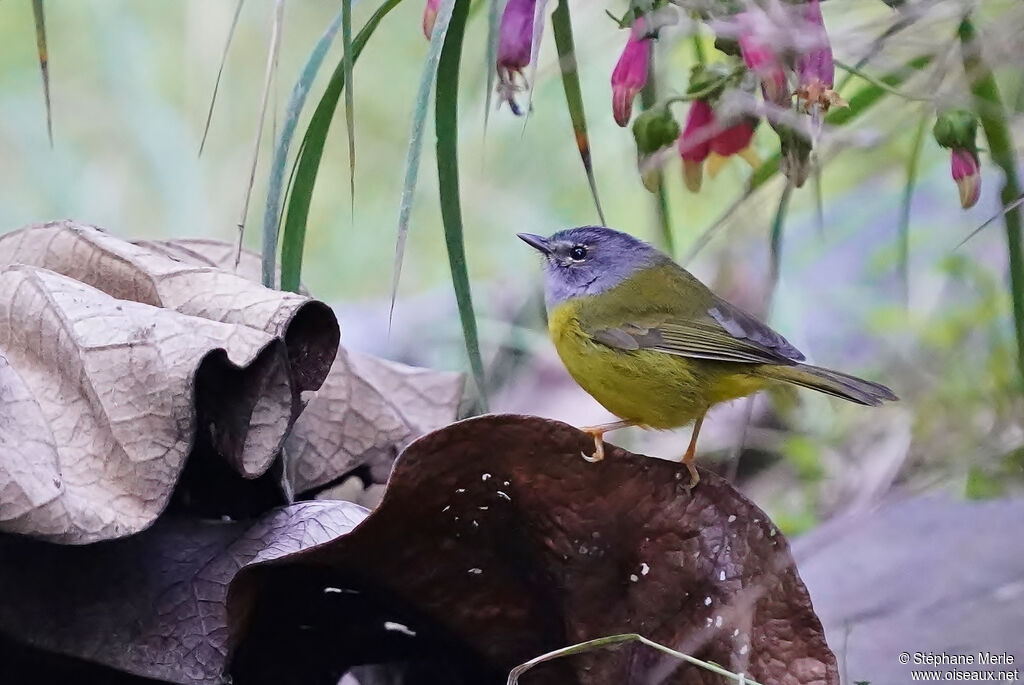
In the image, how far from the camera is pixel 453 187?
180 cm

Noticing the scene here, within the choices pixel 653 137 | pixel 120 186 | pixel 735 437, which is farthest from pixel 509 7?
pixel 120 186

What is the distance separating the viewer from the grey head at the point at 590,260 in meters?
2.78

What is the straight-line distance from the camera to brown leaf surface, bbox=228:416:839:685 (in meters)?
1.63

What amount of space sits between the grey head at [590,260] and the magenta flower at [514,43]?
96 centimetres

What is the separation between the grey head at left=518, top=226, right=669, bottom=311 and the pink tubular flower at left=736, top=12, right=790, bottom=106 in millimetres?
1039

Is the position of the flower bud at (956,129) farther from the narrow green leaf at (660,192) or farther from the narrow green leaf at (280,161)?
the narrow green leaf at (280,161)

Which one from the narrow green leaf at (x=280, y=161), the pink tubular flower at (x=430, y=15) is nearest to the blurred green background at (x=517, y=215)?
the pink tubular flower at (x=430, y=15)

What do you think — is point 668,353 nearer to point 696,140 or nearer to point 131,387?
point 696,140

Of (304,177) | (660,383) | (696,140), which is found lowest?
(660,383)

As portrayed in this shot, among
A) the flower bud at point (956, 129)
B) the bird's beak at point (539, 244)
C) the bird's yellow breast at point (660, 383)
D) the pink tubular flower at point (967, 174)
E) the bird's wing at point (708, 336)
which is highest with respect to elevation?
the flower bud at point (956, 129)

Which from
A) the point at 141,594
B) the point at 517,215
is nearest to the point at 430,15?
the point at 141,594

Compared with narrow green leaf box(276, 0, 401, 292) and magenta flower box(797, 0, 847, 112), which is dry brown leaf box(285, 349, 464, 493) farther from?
magenta flower box(797, 0, 847, 112)

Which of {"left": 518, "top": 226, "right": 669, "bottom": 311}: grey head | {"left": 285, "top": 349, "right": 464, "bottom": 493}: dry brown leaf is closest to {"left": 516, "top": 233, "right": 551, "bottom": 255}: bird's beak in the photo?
{"left": 518, "top": 226, "right": 669, "bottom": 311}: grey head

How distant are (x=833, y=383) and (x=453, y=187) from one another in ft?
2.47
